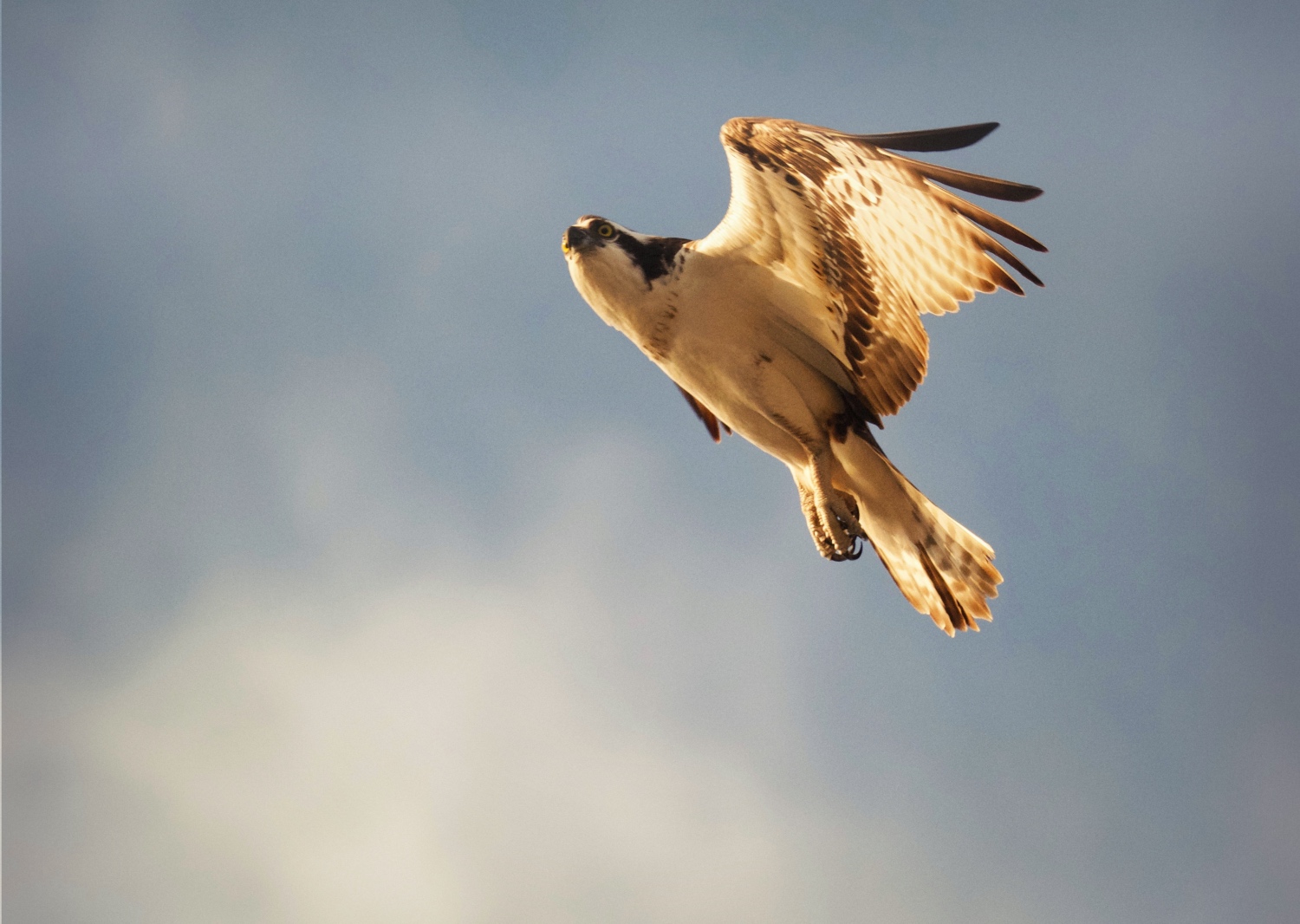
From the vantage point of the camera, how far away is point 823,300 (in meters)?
3.43

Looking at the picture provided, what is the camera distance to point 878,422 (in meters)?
3.48

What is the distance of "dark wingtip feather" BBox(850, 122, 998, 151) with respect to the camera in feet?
9.32

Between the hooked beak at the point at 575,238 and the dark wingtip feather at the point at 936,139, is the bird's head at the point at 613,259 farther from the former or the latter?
the dark wingtip feather at the point at 936,139

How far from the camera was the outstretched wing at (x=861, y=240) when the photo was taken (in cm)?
326

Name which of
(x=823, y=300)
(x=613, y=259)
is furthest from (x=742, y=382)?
(x=613, y=259)

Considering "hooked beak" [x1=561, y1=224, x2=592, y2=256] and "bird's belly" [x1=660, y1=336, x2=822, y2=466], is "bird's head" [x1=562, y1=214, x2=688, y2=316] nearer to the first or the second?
"hooked beak" [x1=561, y1=224, x2=592, y2=256]

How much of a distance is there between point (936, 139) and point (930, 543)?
1406mm

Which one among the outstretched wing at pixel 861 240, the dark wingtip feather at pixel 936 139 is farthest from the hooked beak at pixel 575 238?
the dark wingtip feather at pixel 936 139

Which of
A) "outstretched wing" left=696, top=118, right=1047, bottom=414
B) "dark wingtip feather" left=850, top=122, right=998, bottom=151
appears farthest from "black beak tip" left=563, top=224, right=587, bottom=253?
"dark wingtip feather" left=850, top=122, right=998, bottom=151

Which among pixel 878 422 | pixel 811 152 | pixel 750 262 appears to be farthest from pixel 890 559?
pixel 811 152

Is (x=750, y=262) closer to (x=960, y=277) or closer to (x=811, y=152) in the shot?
(x=811, y=152)

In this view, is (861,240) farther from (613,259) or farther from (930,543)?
(930,543)

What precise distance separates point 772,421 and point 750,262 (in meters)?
0.53

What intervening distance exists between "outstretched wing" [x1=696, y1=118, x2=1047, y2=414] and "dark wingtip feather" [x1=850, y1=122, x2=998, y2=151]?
0.10 m
